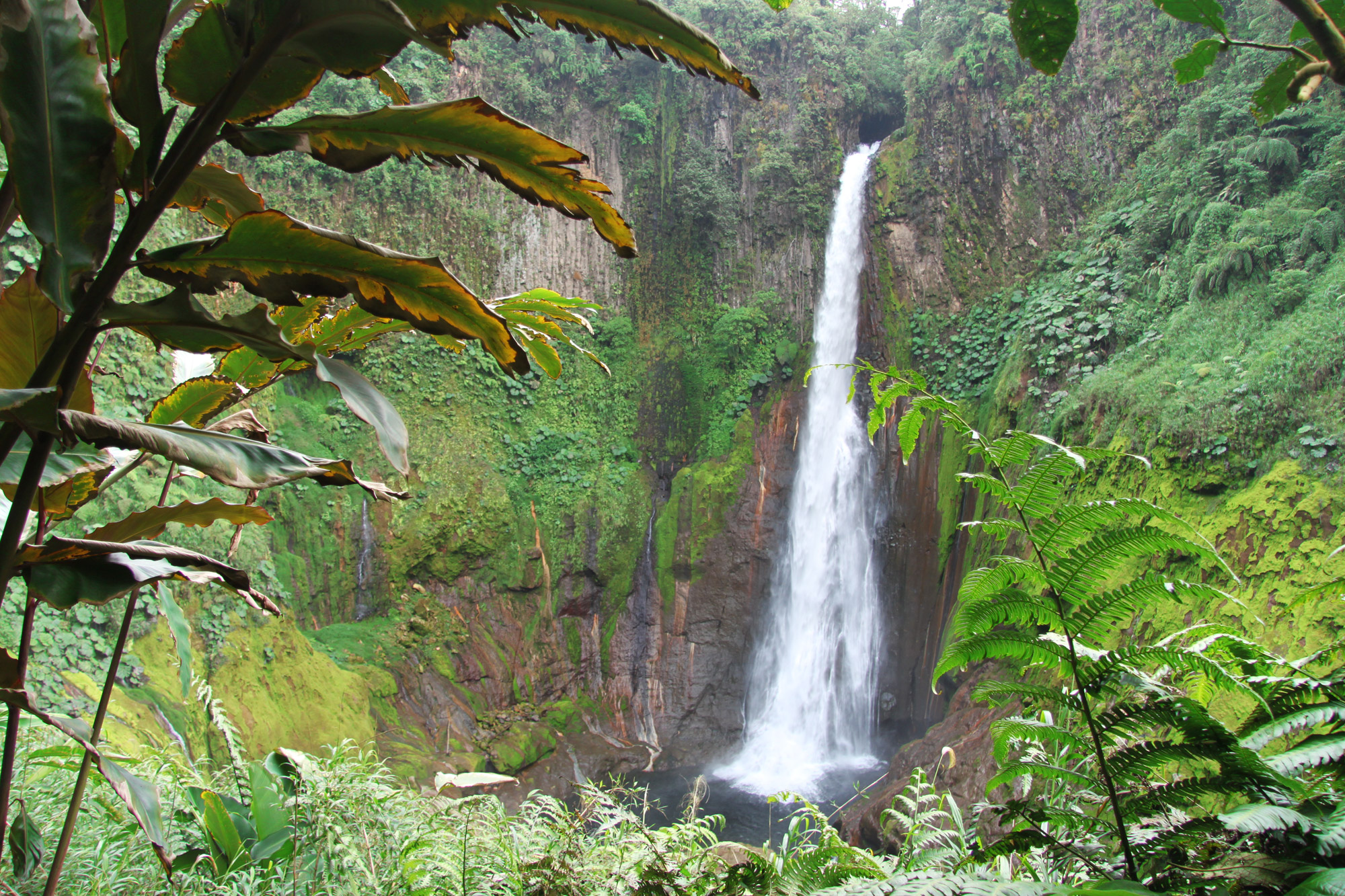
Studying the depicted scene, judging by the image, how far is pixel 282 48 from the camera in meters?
1.09

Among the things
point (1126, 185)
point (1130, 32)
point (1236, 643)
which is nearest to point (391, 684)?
point (1236, 643)

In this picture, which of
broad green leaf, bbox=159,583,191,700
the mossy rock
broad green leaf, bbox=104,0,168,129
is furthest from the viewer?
the mossy rock

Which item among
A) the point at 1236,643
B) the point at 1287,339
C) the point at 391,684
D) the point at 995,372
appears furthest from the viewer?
the point at 995,372

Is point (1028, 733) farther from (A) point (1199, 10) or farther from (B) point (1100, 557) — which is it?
(A) point (1199, 10)

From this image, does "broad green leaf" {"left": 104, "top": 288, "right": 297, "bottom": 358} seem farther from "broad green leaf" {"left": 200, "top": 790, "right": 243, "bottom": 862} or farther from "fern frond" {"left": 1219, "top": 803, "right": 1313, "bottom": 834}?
"fern frond" {"left": 1219, "top": 803, "right": 1313, "bottom": 834}

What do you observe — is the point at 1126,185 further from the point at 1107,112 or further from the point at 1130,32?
the point at 1130,32

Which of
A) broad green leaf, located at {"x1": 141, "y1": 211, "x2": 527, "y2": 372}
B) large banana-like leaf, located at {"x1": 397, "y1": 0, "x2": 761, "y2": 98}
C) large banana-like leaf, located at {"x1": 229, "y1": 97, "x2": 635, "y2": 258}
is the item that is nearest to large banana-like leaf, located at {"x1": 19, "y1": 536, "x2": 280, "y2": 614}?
broad green leaf, located at {"x1": 141, "y1": 211, "x2": 527, "y2": 372}

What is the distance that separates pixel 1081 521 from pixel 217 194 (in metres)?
1.89

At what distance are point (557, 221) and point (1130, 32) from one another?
9939mm

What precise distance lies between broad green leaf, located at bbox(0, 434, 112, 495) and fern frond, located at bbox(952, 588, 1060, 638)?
186 centimetres

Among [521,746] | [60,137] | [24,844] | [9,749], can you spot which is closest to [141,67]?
[60,137]

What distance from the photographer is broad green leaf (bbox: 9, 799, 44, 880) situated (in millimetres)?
1542

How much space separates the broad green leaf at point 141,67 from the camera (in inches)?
42.8

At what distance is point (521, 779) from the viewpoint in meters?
8.72
